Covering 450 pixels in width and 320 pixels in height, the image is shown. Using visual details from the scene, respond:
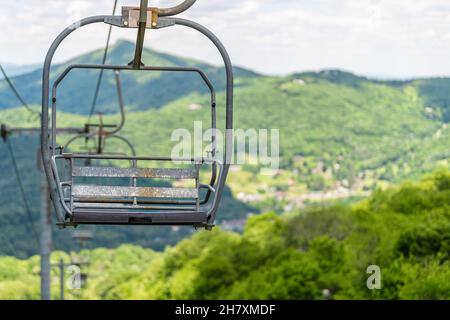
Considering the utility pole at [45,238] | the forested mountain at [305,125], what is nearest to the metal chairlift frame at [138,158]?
the utility pole at [45,238]

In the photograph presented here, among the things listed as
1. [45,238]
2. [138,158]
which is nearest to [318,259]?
[45,238]

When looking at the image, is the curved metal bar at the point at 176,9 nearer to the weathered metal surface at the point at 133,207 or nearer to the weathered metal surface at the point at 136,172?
the weathered metal surface at the point at 136,172

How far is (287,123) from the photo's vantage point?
178m

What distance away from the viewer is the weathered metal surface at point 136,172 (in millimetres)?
7324

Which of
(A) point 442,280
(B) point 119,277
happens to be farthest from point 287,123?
(A) point 442,280

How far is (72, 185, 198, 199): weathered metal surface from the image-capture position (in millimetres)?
7205

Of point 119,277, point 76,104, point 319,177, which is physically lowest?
point 119,277

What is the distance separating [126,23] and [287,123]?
172 m

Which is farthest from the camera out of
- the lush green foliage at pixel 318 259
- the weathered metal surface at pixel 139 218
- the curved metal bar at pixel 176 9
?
the lush green foliage at pixel 318 259

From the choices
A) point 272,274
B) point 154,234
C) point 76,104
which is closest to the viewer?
point 272,274

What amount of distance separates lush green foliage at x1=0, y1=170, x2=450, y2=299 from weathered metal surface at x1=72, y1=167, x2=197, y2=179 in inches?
1289

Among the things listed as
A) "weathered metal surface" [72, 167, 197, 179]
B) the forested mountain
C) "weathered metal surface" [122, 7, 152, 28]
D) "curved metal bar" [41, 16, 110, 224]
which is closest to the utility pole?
"weathered metal surface" [72, 167, 197, 179]

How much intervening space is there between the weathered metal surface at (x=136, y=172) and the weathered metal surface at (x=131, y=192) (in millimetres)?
97
